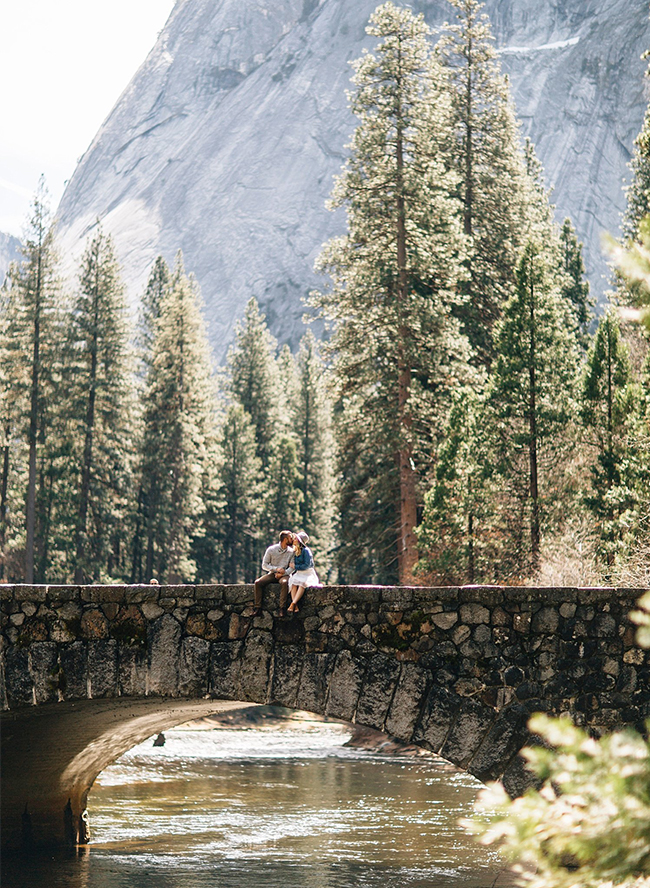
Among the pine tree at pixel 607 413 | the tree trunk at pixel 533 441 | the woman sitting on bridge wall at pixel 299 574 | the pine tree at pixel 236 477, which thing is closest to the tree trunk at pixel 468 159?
the tree trunk at pixel 533 441

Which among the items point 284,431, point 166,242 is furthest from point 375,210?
point 166,242

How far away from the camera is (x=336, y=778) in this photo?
2458cm

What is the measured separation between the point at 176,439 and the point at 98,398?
4320 mm

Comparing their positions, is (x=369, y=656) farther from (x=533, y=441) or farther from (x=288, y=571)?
(x=533, y=441)

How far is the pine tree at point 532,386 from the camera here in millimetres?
25219

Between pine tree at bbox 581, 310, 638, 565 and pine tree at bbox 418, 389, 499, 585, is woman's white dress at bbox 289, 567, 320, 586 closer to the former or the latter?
pine tree at bbox 581, 310, 638, 565

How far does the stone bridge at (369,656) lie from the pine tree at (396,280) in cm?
1902

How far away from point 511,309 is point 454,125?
17.9 metres

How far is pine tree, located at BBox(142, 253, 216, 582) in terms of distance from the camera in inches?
1955

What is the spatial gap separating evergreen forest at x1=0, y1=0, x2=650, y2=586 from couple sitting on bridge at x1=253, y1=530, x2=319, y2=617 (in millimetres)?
4412

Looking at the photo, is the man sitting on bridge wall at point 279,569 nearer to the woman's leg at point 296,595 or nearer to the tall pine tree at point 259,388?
the woman's leg at point 296,595

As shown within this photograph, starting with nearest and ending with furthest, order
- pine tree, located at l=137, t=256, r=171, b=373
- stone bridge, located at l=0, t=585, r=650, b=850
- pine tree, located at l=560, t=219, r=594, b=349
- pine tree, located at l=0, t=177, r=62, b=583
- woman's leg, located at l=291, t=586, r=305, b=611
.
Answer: stone bridge, located at l=0, t=585, r=650, b=850 < woman's leg, located at l=291, t=586, r=305, b=611 < pine tree, located at l=0, t=177, r=62, b=583 < pine tree, located at l=560, t=219, r=594, b=349 < pine tree, located at l=137, t=256, r=171, b=373

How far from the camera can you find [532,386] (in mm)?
25297

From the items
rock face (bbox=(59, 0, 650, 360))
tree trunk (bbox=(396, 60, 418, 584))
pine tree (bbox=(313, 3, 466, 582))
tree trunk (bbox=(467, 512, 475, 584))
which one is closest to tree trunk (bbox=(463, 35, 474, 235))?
pine tree (bbox=(313, 3, 466, 582))
